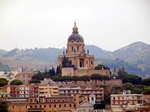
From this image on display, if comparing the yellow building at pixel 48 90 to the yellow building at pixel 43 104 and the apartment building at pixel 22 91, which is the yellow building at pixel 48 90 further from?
the yellow building at pixel 43 104

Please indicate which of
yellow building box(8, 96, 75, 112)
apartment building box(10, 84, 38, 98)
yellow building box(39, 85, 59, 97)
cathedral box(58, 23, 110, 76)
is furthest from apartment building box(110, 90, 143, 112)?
cathedral box(58, 23, 110, 76)

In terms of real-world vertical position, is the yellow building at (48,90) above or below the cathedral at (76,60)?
below

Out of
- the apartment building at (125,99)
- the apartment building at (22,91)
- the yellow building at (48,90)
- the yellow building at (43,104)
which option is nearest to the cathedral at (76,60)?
the yellow building at (48,90)

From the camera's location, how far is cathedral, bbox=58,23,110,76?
6725 cm

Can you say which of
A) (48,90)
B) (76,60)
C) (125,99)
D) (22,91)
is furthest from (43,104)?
(76,60)

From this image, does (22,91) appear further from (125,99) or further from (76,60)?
(76,60)

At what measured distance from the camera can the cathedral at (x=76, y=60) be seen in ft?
221

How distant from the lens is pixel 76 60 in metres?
70.8

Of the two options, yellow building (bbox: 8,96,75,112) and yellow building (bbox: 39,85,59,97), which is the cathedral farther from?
yellow building (bbox: 8,96,75,112)

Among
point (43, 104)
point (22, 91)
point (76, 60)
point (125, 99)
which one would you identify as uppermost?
point (76, 60)

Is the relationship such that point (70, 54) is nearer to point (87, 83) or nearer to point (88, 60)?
point (88, 60)

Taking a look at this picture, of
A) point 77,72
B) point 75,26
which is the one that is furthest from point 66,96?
point 75,26

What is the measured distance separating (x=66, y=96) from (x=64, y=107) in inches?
117

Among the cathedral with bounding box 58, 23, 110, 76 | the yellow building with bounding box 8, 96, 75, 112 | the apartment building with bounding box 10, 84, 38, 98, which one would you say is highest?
the cathedral with bounding box 58, 23, 110, 76
